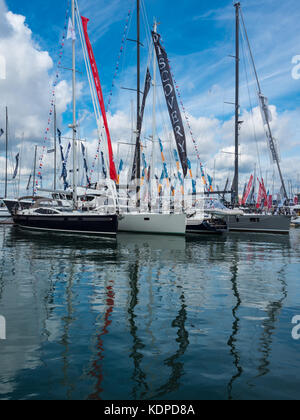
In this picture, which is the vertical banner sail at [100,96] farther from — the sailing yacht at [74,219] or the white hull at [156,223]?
the white hull at [156,223]

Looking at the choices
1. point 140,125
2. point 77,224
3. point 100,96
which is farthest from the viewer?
point 140,125

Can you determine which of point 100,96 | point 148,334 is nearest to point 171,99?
point 100,96

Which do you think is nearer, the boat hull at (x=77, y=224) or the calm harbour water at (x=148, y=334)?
the calm harbour water at (x=148, y=334)

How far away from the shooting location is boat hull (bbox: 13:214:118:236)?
96.0 feet

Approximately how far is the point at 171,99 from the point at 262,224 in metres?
18.8

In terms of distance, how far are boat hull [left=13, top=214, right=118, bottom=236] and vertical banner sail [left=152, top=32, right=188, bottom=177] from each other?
28.1 feet

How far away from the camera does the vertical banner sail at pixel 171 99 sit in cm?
3094

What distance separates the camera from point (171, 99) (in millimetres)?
32094

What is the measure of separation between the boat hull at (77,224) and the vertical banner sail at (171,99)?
28.1 feet

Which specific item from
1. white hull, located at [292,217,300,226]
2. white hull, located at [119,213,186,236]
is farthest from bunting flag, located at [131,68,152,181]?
white hull, located at [292,217,300,226]

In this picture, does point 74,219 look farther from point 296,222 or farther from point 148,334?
point 296,222

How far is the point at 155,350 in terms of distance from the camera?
6.28 m

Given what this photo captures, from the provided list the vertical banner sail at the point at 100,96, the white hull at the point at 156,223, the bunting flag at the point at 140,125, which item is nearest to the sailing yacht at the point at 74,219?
the vertical banner sail at the point at 100,96
